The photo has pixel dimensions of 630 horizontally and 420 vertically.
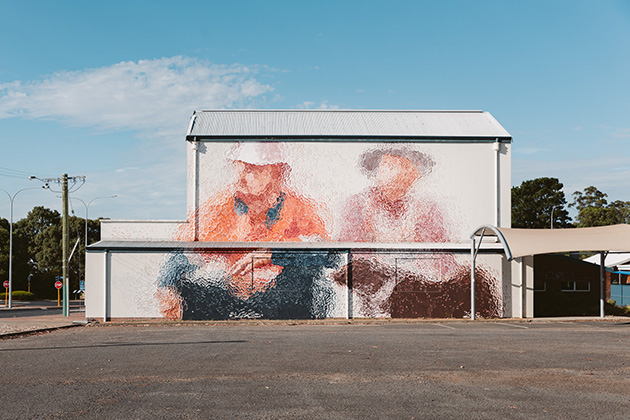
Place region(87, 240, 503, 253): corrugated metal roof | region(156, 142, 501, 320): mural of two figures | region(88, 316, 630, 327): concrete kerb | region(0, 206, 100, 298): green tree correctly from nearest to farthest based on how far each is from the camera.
→ region(88, 316, 630, 327): concrete kerb, region(87, 240, 503, 253): corrugated metal roof, region(156, 142, 501, 320): mural of two figures, region(0, 206, 100, 298): green tree

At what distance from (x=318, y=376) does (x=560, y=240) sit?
1696cm

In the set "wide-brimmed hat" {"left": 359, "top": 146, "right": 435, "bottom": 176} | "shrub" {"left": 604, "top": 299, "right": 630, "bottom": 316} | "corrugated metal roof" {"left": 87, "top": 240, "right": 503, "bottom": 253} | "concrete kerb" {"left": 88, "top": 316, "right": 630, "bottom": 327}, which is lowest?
"shrub" {"left": 604, "top": 299, "right": 630, "bottom": 316}

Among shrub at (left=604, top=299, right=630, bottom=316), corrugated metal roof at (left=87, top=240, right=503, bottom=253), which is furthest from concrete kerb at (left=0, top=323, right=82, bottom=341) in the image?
shrub at (left=604, top=299, right=630, bottom=316)

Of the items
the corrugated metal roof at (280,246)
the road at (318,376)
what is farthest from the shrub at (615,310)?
the road at (318,376)

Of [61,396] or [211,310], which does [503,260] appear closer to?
[211,310]

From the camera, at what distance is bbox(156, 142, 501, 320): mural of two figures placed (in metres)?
27.3

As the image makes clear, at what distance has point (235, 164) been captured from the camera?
96.8 ft

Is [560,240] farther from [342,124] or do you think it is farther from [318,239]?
[342,124]

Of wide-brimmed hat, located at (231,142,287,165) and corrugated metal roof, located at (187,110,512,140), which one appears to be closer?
wide-brimmed hat, located at (231,142,287,165)

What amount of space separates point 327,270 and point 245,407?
18.9 m

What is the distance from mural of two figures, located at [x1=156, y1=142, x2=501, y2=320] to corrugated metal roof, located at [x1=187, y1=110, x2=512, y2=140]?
946mm

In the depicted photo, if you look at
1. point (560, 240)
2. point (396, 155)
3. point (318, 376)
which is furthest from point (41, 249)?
point (318, 376)

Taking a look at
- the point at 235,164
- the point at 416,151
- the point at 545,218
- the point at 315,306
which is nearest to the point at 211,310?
the point at 315,306

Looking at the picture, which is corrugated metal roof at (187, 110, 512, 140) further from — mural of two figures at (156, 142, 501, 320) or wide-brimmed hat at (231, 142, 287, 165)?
mural of two figures at (156, 142, 501, 320)
